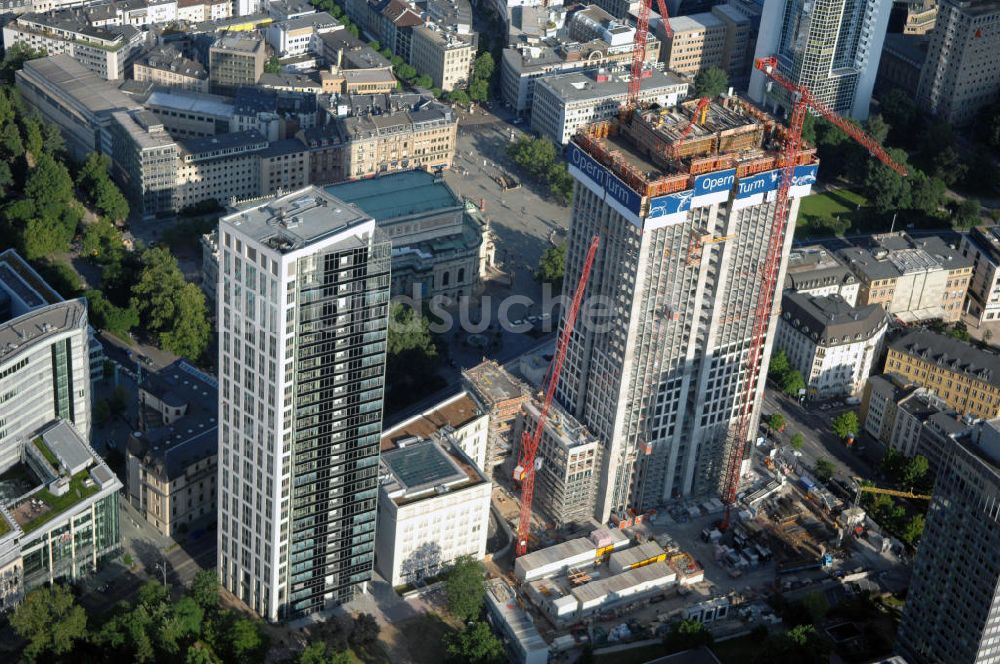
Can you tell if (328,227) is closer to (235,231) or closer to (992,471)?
(235,231)

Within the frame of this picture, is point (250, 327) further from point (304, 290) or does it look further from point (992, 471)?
point (992, 471)

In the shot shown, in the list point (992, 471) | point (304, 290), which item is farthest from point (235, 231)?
point (992, 471)

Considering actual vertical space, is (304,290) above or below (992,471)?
above

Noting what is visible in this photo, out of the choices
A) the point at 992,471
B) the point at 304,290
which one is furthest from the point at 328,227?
the point at 992,471

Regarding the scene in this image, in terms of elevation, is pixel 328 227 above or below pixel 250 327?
above

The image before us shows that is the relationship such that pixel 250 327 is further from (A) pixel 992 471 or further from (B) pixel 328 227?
(A) pixel 992 471

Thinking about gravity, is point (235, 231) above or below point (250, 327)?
above

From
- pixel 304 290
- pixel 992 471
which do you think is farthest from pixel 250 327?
pixel 992 471
